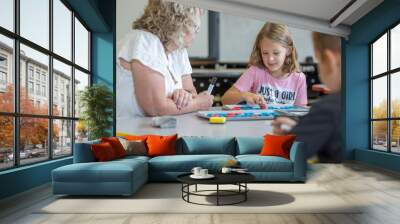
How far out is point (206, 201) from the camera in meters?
4.57

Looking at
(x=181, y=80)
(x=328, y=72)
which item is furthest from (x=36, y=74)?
(x=328, y=72)

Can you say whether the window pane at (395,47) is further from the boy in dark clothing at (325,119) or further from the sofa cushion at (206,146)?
the sofa cushion at (206,146)

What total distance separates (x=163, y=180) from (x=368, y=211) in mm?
2910

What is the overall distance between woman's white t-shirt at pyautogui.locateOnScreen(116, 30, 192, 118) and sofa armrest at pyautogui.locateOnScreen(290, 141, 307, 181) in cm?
289

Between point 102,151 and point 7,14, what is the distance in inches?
83.0

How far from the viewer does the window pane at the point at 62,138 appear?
6.34m

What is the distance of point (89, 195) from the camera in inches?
194

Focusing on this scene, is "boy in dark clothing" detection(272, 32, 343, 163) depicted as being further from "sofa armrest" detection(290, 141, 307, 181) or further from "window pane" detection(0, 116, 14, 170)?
"window pane" detection(0, 116, 14, 170)

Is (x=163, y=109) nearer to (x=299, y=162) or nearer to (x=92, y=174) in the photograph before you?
(x=299, y=162)

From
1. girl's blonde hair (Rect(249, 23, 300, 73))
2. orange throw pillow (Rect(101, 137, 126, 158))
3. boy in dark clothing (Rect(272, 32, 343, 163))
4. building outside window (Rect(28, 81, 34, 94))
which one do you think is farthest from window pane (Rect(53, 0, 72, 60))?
boy in dark clothing (Rect(272, 32, 343, 163))

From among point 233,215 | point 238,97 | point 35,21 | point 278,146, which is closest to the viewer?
point 233,215

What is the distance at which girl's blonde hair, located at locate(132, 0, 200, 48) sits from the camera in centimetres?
788

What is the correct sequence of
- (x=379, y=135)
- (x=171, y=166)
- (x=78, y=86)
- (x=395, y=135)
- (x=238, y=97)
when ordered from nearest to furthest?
(x=171, y=166)
(x=78, y=86)
(x=395, y=135)
(x=238, y=97)
(x=379, y=135)

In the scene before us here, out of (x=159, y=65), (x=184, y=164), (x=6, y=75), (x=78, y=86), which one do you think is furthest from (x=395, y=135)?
(x=6, y=75)
